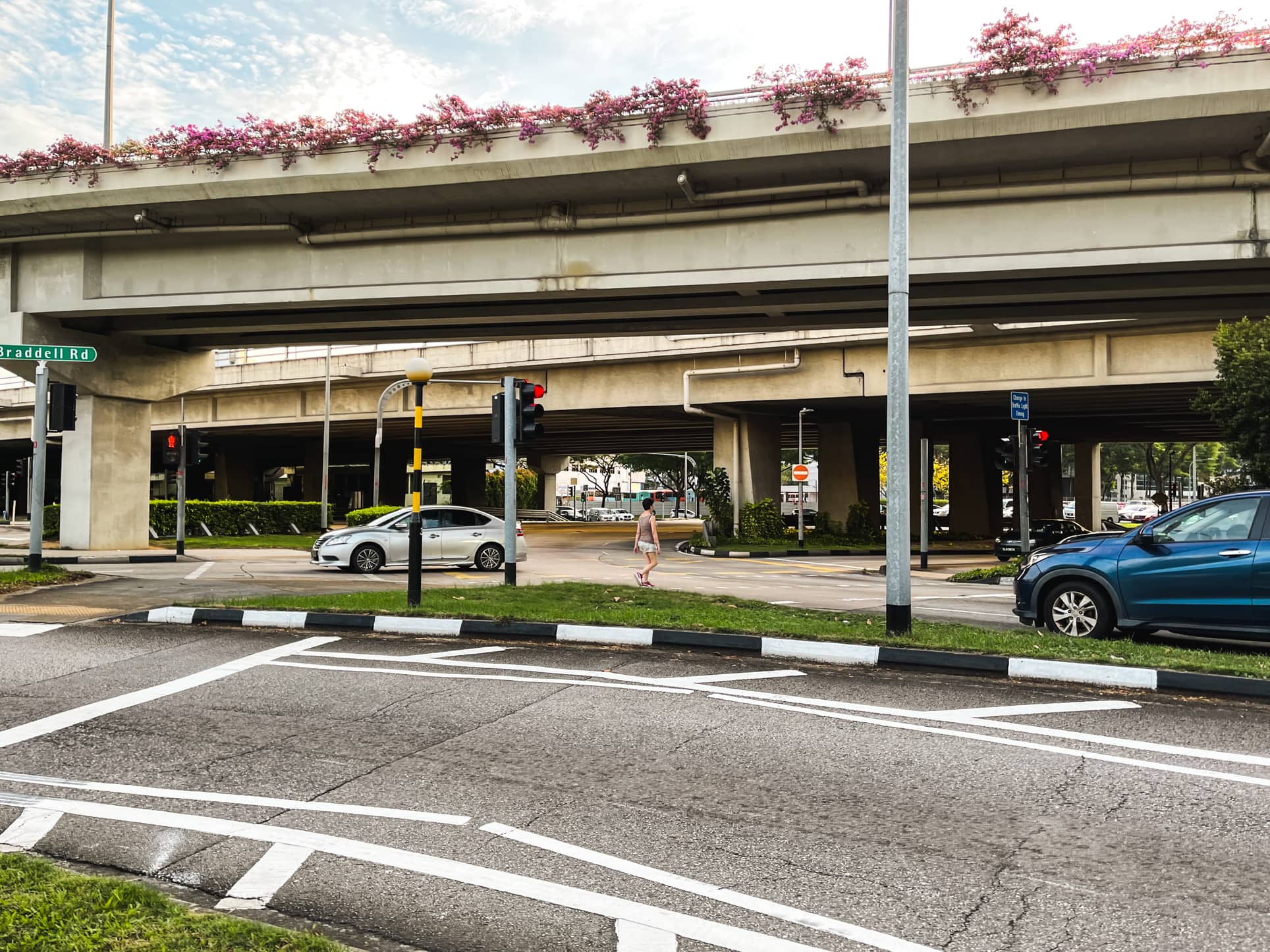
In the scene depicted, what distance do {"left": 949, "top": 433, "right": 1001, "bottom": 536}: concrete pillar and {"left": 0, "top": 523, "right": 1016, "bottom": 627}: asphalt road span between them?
42.3ft

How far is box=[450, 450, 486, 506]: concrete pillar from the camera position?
223ft

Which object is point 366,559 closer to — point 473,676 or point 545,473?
point 473,676

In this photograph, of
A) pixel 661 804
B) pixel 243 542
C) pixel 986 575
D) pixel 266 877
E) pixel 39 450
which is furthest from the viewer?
pixel 243 542

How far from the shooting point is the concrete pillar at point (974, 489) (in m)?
45.1

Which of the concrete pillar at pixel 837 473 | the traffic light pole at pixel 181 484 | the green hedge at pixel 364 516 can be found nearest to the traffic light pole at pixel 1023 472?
the green hedge at pixel 364 516

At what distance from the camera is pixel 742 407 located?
35.8m

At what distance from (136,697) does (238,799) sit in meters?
2.86

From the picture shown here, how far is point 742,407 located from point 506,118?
840 inches

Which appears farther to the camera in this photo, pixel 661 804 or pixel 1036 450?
pixel 1036 450

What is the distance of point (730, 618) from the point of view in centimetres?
1145

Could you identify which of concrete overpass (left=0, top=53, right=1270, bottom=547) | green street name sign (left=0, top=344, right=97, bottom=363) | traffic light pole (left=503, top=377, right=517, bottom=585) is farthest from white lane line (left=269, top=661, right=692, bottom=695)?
green street name sign (left=0, top=344, right=97, bottom=363)

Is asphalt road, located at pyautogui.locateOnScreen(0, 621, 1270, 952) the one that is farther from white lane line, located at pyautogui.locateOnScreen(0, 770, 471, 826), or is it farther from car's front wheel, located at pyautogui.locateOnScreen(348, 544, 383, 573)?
car's front wheel, located at pyautogui.locateOnScreen(348, 544, 383, 573)

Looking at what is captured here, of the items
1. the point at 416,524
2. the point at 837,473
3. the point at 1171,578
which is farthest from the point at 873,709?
the point at 837,473

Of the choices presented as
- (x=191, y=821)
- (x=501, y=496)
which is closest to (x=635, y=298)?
(x=191, y=821)
